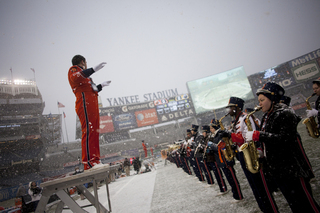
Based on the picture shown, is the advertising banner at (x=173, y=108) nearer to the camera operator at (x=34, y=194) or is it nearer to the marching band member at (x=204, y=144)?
the camera operator at (x=34, y=194)

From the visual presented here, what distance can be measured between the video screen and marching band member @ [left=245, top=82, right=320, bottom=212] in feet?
112

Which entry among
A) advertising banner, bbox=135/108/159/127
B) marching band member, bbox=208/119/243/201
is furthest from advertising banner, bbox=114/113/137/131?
marching band member, bbox=208/119/243/201

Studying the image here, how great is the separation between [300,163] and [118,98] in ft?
135

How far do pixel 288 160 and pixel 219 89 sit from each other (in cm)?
3657

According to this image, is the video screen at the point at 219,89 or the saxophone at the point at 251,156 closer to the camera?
the saxophone at the point at 251,156

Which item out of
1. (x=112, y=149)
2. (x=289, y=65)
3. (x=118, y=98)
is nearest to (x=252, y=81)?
(x=289, y=65)

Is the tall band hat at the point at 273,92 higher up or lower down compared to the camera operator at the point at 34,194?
higher up

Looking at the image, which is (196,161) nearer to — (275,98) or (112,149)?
(275,98)

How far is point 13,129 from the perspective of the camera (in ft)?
104

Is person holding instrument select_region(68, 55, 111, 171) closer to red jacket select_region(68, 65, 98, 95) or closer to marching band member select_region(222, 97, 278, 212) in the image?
red jacket select_region(68, 65, 98, 95)

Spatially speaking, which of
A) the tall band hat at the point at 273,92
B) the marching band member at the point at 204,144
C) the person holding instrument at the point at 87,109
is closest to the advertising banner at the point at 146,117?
the marching band member at the point at 204,144

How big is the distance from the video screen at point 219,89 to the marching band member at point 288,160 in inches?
1347

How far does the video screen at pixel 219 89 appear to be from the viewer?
35.4m

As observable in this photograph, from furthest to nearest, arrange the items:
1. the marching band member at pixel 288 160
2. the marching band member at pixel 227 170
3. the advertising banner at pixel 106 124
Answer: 1. the advertising banner at pixel 106 124
2. the marching band member at pixel 227 170
3. the marching band member at pixel 288 160
